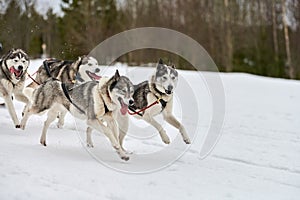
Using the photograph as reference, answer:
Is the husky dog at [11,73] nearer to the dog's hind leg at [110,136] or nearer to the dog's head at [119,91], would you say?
the dog's hind leg at [110,136]

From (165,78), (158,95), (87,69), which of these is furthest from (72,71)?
(165,78)

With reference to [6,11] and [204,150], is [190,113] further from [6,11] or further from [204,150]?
[6,11]

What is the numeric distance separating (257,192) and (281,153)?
5.84 feet

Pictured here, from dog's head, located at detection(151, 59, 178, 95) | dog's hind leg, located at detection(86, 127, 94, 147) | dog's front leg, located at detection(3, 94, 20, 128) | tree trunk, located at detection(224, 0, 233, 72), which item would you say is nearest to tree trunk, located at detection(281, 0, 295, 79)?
tree trunk, located at detection(224, 0, 233, 72)

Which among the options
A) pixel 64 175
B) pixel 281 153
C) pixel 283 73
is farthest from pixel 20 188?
pixel 283 73

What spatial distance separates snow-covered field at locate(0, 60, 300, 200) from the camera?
3395mm

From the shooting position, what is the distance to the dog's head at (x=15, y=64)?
545cm

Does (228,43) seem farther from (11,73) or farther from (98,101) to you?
(98,101)

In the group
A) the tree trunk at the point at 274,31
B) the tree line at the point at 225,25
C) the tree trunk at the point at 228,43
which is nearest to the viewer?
the tree line at the point at 225,25

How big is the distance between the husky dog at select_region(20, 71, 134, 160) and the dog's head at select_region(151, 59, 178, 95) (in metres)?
0.57

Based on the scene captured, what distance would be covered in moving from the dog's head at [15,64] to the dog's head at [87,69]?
90 centimetres

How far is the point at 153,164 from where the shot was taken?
→ 4375 mm

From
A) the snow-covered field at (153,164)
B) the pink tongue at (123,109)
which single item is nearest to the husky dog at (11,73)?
the snow-covered field at (153,164)

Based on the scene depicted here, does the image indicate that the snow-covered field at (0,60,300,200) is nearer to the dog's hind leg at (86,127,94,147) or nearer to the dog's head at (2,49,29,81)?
the dog's hind leg at (86,127,94,147)
